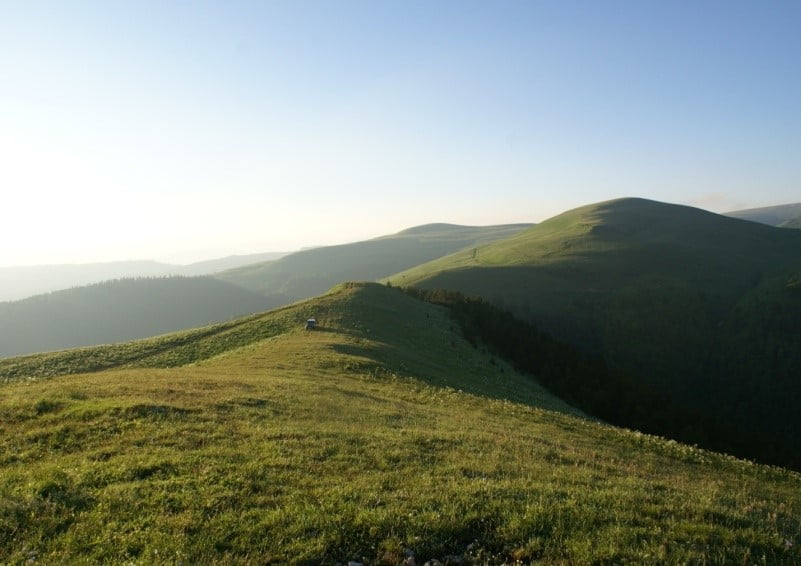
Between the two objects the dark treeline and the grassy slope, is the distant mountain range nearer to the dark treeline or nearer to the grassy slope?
the dark treeline

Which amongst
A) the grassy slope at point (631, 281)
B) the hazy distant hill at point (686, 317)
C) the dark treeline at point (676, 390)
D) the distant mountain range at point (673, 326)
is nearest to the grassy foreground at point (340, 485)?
the dark treeline at point (676, 390)

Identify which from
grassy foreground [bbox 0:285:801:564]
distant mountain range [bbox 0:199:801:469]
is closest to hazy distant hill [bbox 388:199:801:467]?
distant mountain range [bbox 0:199:801:469]

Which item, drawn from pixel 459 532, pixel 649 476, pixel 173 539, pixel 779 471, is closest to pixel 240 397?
pixel 173 539

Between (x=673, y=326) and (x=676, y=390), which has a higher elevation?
(x=673, y=326)

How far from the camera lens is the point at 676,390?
323 feet

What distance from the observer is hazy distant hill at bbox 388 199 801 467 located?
288 feet

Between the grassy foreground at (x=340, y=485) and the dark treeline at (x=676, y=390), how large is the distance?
34.3 meters

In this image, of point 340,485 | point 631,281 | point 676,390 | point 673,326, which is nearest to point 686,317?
point 673,326

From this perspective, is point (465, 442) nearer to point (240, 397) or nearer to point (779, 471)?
point (240, 397)

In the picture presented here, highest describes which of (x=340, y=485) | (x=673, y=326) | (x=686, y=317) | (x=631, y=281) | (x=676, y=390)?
(x=340, y=485)

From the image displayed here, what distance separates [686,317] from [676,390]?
36.8 meters

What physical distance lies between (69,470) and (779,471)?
87.9 feet

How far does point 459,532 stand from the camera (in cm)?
877

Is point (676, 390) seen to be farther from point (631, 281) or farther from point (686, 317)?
point (631, 281)
